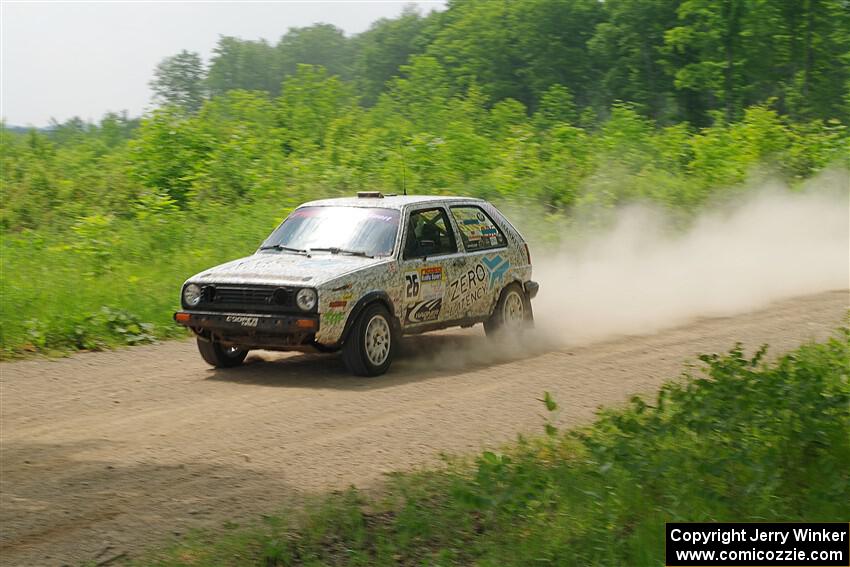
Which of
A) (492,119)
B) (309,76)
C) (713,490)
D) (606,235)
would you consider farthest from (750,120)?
(713,490)

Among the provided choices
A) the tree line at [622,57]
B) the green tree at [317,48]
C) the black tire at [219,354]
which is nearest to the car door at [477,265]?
the black tire at [219,354]

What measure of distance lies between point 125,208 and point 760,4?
36.4m

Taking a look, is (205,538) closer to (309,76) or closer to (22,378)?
(22,378)

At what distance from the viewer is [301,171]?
23.2 metres

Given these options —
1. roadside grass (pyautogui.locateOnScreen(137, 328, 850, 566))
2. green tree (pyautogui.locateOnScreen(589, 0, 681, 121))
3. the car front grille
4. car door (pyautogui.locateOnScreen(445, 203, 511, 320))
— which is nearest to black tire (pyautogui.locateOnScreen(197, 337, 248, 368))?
the car front grille

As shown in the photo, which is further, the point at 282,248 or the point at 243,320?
the point at 282,248

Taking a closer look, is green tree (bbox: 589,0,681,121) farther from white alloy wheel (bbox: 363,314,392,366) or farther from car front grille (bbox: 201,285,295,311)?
car front grille (bbox: 201,285,295,311)

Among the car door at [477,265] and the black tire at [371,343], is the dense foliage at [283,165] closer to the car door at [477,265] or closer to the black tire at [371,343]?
the black tire at [371,343]

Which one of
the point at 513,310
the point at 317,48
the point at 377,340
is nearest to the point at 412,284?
the point at 377,340

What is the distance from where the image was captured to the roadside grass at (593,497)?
5.71 m

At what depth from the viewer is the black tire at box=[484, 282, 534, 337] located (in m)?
12.6

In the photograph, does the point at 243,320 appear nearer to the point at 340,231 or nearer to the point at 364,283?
the point at 364,283

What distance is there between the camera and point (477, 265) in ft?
40.2

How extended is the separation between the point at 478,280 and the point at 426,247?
0.87 metres
